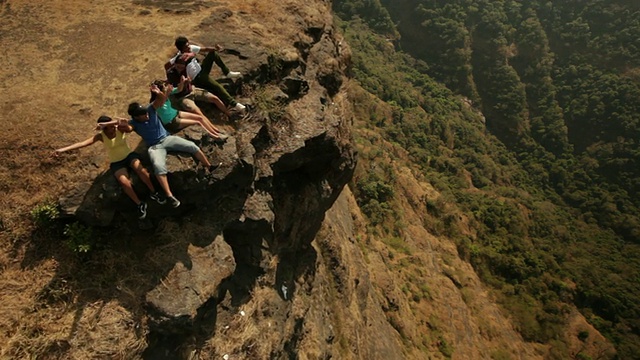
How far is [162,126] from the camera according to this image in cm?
718

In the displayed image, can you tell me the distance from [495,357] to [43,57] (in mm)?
32894

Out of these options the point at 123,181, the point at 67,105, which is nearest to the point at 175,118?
the point at 123,181

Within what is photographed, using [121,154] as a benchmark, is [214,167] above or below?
below

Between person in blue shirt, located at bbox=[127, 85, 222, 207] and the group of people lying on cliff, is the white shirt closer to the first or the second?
the group of people lying on cliff

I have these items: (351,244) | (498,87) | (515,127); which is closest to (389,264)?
(351,244)

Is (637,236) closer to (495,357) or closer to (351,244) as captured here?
(495,357)

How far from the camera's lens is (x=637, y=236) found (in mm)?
52594

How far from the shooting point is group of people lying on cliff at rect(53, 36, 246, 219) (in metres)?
6.68

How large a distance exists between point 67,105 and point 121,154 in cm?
304

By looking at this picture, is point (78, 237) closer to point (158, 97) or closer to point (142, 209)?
point (142, 209)

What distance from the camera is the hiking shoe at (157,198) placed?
7.04 metres

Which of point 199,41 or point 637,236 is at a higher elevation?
point 199,41

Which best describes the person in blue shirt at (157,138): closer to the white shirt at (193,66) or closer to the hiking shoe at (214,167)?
the hiking shoe at (214,167)

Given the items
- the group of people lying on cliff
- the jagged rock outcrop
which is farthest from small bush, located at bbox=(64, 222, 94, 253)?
the group of people lying on cliff
